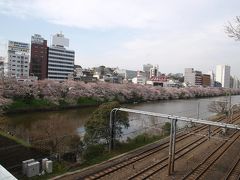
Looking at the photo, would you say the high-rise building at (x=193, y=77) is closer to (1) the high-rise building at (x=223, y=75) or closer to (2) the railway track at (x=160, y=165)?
(1) the high-rise building at (x=223, y=75)

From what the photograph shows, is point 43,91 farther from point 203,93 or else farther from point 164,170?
point 203,93

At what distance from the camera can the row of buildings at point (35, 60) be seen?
210 feet

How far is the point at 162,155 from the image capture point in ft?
46.2

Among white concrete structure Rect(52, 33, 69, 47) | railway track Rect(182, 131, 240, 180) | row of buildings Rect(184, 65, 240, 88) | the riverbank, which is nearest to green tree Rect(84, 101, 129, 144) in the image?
railway track Rect(182, 131, 240, 180)

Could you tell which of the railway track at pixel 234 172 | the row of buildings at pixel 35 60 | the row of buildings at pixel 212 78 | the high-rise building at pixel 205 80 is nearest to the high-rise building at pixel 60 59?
the row of buildings at pixel 35 60

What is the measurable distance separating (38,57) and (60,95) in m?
30.7

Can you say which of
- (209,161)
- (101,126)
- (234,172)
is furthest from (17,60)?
(234,172)

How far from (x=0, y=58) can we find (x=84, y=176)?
66.2 metres

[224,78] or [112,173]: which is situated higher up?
[224,78]

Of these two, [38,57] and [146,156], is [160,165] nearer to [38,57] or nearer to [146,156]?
[146,156]

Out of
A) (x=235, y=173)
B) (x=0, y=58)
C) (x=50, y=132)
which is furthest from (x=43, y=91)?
(x=0, y=58)

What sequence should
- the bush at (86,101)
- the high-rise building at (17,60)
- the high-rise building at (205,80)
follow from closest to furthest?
the bush at (86,101), the high-rise building at (17,60), the high-rise building at (205,80)

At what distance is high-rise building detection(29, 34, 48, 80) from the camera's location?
6438cm

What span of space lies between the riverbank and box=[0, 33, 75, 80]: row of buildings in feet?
81.1
